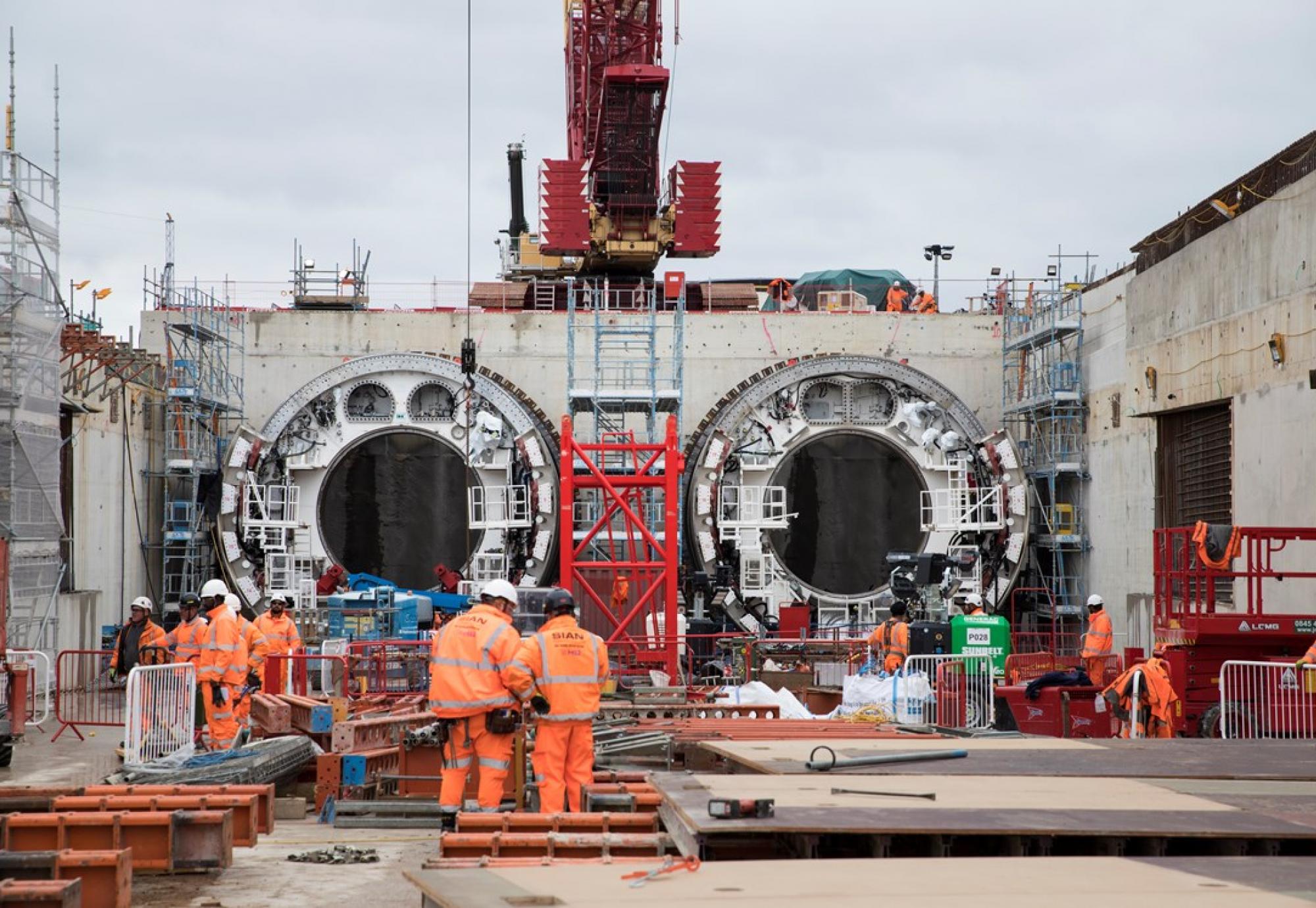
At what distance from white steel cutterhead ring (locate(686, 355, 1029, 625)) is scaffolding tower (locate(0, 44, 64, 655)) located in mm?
10141

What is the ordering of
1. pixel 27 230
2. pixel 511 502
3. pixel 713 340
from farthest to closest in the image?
pixel 713 340 < pixel 511 502 < pixel 27 230

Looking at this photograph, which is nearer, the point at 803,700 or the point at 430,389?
the point at 803,700

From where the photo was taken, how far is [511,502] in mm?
24984

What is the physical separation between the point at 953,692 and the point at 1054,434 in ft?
35.6

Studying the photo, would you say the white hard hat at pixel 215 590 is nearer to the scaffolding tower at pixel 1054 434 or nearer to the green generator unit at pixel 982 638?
the green generator unit at pixel 982 638

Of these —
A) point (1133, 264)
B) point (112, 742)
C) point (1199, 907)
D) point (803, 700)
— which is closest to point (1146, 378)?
point (1133, 264)

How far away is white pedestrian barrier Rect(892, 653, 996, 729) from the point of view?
591 inches

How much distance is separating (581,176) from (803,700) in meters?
13.7

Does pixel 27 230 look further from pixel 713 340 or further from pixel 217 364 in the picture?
pixel 713 340

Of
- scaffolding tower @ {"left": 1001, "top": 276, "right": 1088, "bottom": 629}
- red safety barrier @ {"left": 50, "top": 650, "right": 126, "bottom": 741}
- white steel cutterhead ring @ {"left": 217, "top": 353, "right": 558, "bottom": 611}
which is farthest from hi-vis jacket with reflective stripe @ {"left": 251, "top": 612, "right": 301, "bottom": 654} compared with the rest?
scaffolding tower @ {"left": 1001, "top": 276, "right": 1088, "bottom": 629}

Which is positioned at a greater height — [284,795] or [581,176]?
[581,176]

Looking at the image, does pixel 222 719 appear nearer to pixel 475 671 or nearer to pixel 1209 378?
pixel 475 671

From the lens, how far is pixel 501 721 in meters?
9.49

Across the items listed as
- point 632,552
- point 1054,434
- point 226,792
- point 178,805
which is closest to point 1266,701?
point 226,792
